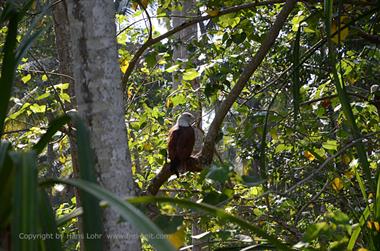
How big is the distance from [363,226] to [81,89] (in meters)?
0.79

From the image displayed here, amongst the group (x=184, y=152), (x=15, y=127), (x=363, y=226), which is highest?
(x=15, y=127)

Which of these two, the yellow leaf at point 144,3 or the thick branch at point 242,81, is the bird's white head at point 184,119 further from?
the thick branch at point 242,81

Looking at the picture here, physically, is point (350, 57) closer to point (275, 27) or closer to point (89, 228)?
point (275, 27)

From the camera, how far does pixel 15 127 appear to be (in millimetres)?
4008

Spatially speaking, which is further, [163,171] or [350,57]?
[350,57]

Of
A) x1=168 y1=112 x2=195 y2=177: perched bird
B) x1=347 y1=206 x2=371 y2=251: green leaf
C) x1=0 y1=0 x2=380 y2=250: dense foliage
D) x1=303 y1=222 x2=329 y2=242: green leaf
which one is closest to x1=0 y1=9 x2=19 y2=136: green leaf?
x1=0 y1=0 x2=380 y2=250: dense foliage

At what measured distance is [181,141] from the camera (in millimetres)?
4156

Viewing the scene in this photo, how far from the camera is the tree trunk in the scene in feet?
4.73

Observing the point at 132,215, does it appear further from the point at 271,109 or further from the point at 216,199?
the point at 271,109

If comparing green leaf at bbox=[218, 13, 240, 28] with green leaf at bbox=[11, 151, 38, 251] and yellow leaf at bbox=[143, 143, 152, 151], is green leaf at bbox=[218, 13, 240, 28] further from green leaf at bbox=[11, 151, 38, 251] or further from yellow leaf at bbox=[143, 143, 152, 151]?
green leaf at bbox=[11, 151, 38, 251]

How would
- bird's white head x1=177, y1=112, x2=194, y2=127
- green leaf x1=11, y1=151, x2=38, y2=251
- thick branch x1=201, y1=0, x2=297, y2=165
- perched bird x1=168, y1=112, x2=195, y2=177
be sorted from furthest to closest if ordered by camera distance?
1. bird's white head x1=177, y1=112, x2=194, y2=127
2. perched bird x1=168, y1=112, x2=195, y2=177
3. thick branch x1=201, y1=0, x2=297, y2=165
4. green leaf x1=11, y1=151, x2=38, y2=251

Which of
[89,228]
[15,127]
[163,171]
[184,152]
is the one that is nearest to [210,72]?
[163,171]

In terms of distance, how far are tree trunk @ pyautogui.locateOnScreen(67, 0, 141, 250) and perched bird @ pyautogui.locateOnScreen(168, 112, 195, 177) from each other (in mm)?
1900

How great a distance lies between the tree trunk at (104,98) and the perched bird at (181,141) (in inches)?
74.8
